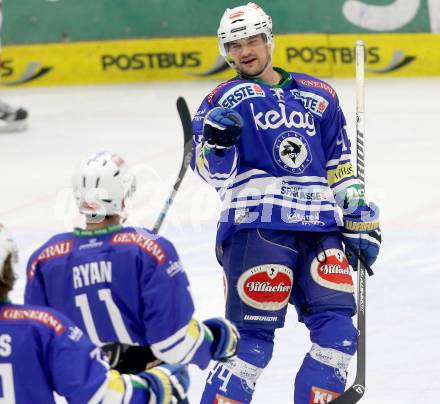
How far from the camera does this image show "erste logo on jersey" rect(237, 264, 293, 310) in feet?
18.2

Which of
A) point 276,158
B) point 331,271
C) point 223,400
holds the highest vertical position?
→ point 276,158

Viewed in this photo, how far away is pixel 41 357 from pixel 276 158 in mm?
2027

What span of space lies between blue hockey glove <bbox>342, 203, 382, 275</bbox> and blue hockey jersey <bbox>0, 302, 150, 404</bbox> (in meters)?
2.14

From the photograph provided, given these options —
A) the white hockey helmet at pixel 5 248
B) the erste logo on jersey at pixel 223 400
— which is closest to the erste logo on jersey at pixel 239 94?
the erste logo on jersey at pixel 223 400

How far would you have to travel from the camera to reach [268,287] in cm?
555

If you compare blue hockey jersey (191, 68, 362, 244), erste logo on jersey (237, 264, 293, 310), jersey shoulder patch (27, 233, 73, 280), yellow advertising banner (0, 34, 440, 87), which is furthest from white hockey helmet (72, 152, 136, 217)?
yellow advertising banner (0, 34, 440, 87)

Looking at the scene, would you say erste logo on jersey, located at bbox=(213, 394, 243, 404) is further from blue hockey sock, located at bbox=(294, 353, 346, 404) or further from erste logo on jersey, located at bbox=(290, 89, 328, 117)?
erste logo on jersey, located at bbox=(290, 89, 328, 117)

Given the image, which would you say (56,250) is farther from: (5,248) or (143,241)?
(5,248)

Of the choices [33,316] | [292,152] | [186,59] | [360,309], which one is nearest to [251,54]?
[292,152]

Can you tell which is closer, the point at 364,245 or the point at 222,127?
the point at 222,127

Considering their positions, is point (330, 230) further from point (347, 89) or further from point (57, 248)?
point (347, 89)

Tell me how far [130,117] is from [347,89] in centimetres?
210

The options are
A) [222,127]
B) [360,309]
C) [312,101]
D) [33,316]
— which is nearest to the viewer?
[33,316]

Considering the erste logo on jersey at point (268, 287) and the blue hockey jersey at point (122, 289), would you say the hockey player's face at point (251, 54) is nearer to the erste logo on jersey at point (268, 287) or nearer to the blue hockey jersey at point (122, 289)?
the erste logo on jersey at point (268, 287)
